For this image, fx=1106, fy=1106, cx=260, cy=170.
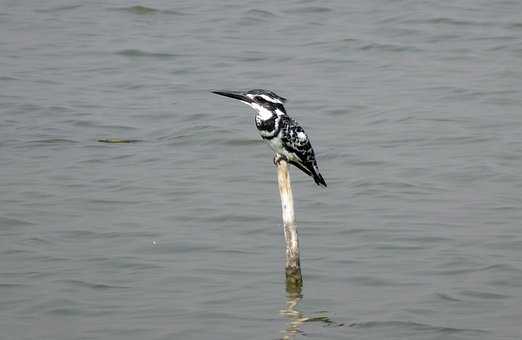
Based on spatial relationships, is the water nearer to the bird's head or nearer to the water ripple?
the water ripple

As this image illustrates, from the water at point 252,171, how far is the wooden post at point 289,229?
0.15 metres

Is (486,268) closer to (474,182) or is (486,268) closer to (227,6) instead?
(474,182)

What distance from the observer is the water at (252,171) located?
8.35 meters

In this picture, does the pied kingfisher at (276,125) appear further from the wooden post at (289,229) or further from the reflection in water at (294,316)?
the reflection in water at (294,316)

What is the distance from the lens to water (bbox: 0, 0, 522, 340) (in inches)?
329

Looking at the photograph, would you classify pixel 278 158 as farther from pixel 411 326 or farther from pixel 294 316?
pixel 411 326

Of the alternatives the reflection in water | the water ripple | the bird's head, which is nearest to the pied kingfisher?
the bird's head

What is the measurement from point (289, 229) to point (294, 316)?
661mm

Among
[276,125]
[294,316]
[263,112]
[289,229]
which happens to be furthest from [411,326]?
[263,112]

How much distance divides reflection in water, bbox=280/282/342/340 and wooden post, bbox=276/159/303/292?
24 mm

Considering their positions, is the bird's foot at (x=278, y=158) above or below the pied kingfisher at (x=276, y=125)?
below

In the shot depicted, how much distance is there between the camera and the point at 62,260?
9508 millimetres

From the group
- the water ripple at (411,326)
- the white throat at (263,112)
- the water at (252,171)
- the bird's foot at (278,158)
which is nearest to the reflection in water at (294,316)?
the water at (252,171)

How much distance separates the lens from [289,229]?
8000mm
